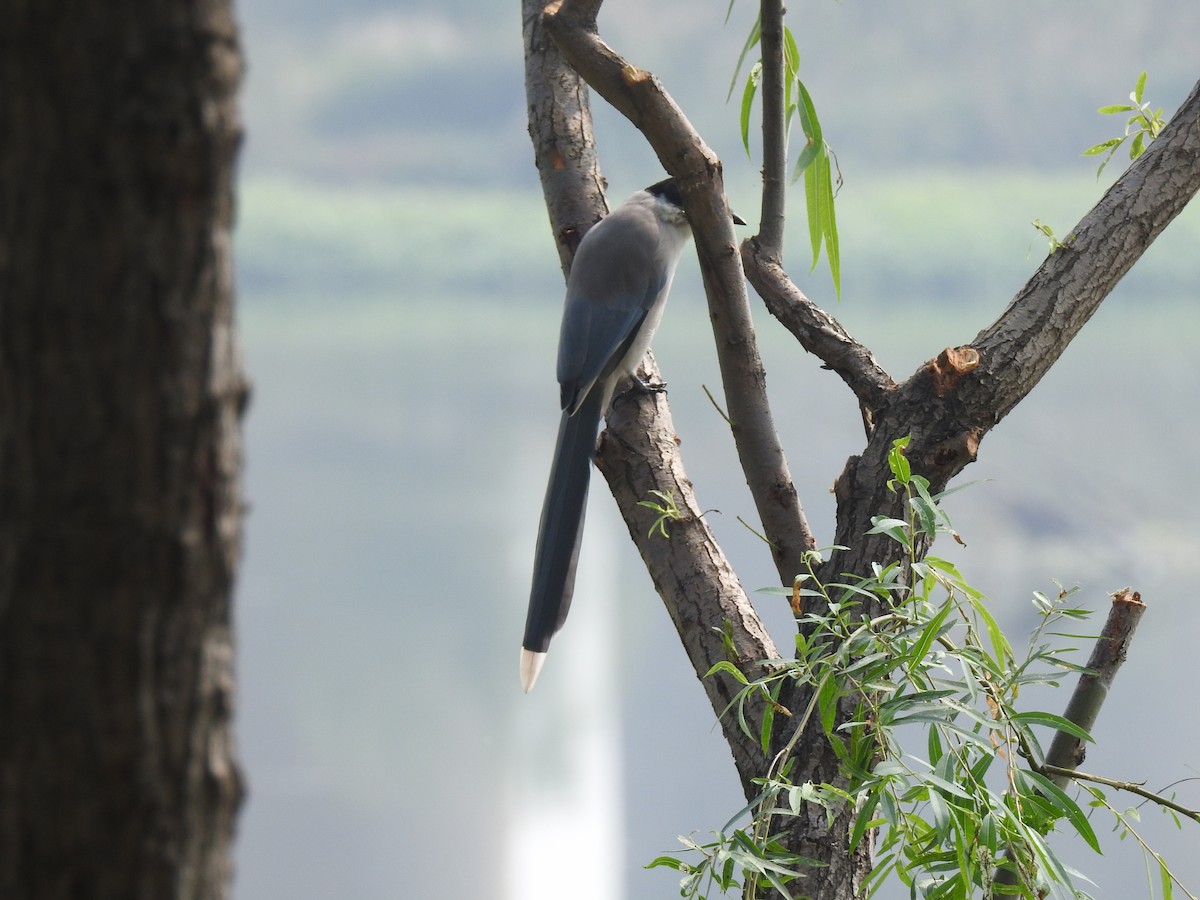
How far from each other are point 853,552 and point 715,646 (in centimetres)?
15

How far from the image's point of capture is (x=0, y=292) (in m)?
0.30

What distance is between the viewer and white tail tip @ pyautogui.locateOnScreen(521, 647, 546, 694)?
91cm

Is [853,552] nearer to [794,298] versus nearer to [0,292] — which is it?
[794,298]

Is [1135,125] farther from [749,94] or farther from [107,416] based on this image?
[107,416]

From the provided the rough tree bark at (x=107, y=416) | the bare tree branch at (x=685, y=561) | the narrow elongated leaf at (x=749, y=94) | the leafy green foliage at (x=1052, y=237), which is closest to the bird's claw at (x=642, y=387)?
the bare tree branch at (x=685, y=561)

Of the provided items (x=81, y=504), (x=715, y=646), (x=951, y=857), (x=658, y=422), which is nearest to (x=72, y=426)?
(x=81, y=504)

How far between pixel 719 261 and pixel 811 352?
4.8 inches

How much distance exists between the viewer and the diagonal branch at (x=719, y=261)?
808 millimetres

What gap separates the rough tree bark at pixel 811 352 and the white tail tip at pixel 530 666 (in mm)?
118

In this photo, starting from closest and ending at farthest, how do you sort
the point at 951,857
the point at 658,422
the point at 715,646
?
the point at 951,857, the point at 715,646, the point at 658,422

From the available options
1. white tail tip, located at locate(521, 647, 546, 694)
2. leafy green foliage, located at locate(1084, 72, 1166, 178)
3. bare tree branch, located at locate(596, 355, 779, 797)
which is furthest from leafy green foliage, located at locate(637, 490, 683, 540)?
leafy green foliage, located at locate(1084, 72, 1166, 178)

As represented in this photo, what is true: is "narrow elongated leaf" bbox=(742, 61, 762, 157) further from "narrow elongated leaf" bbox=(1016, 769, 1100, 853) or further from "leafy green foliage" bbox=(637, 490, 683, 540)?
"narrow elongated leaf" bbox=(1016, 769, 1100, 853)

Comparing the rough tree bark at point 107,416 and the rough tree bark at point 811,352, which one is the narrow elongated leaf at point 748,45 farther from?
the rough tree bark at point 107,416

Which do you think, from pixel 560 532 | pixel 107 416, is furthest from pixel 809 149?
pixel 107 416
